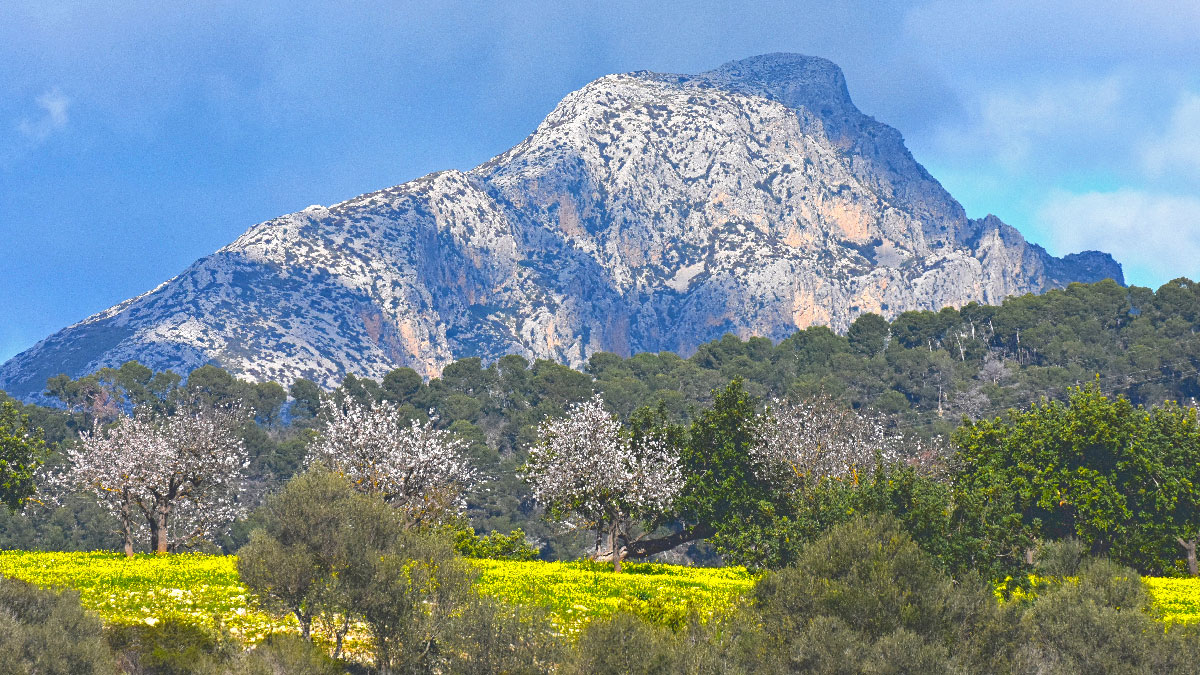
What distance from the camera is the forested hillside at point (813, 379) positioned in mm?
132500

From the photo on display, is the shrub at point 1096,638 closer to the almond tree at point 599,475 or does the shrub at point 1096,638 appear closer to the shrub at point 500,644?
the shrub at point 500,644

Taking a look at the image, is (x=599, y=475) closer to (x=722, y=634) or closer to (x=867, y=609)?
(x=722, y=634)

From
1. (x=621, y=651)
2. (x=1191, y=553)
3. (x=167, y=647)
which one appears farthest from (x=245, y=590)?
(x=1191, y=553)

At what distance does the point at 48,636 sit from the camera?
28.7m

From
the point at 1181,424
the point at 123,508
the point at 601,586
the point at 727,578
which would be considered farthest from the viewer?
the point at 1181,424

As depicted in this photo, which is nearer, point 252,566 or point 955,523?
point 252,566

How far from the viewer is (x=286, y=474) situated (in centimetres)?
11950

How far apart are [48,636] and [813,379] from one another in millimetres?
123101

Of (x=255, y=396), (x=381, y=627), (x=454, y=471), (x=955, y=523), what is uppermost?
(x=255, y=396)

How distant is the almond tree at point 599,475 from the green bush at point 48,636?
27.3 m

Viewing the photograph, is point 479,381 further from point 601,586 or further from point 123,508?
point 601,586

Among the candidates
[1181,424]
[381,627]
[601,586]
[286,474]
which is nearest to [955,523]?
[601,586]

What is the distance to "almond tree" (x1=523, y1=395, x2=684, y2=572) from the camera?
54.4 m

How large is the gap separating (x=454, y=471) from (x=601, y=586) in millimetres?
16201
